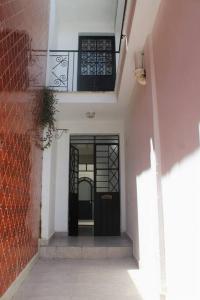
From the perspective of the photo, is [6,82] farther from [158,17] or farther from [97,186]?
[97,186]

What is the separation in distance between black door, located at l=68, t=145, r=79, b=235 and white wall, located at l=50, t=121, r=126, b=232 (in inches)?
4.6

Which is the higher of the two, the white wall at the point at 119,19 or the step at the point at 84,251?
the white wall at the point at 119,19

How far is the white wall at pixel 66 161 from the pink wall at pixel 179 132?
12.1 ft

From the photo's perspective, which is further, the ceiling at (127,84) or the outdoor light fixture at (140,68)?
the outdoor light fixture at (140,68)

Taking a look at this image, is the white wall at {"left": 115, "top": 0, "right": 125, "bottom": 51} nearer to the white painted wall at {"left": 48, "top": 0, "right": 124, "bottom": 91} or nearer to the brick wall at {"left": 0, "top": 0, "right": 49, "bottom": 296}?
the white painted wall at {"left": 48, "top": 0, "right": 124, "bottom": 91}

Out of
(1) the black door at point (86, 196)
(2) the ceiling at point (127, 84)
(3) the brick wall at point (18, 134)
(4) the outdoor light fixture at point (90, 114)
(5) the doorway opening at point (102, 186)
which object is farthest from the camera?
(1) the black door at point (86, 196)

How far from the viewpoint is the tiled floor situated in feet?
10.8

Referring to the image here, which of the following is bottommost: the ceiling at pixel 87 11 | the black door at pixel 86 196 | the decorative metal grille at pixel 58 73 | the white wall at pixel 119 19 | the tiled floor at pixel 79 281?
the tiled floor at pixel 79 281

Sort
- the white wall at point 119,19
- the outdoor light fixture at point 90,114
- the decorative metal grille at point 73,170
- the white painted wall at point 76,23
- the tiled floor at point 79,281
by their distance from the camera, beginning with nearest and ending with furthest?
1. the tiled floor at point 79,281
2. the outdoor light fixture at point 90,114
3. the white wall at point 119,19
4. the decorative metal grille at point 73,170
5. the white painted wall at point 76,23

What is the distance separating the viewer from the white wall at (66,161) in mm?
6522

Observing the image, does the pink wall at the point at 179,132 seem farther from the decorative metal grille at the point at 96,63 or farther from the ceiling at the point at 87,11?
the ceiling at the point at 87,11

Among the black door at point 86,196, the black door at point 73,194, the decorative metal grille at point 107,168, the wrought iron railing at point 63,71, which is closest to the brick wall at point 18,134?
the wrought iron railing at point 63,71

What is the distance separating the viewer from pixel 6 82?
303 cm

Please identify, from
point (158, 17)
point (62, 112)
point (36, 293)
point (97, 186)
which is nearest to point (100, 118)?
point (62, 112)
